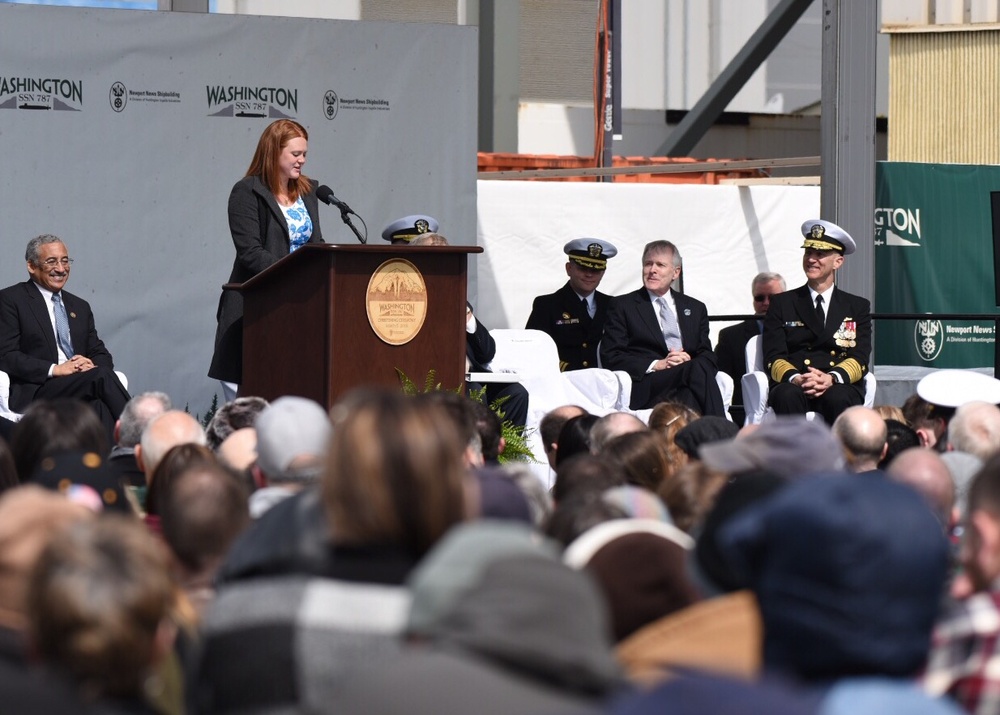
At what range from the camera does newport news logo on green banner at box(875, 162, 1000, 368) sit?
10.6m

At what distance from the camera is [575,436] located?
200 inches

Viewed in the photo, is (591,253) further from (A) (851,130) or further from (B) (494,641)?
(B) (494,641)

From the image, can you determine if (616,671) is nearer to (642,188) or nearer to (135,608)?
(135,608)

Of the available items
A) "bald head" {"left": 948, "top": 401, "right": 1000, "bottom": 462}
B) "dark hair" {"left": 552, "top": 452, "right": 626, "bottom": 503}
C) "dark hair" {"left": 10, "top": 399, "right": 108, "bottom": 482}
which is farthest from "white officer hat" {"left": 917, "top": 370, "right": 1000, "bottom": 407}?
"dark hair" {"left": 10, "top": 399, "right": 108, "bottom": 482}

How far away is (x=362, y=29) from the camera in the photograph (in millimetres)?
9164

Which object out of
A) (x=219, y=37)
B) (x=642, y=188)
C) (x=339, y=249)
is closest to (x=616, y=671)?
(x=339, y=249)

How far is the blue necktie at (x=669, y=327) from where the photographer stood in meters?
7.99

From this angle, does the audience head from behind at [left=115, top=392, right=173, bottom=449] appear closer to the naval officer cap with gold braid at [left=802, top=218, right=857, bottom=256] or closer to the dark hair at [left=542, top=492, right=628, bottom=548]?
the dark hair at [left=542, top=492, right=628, bottom=548]

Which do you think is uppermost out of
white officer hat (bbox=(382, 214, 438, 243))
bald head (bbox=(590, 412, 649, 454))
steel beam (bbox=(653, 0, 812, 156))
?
steel beam (bbox=(653, 0, 812, 156))

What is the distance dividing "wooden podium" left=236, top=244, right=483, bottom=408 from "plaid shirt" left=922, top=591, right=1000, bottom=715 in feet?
11.7

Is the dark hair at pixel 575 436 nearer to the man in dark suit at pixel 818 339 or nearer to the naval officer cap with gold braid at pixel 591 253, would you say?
the man in dark suit at pixel 818 339

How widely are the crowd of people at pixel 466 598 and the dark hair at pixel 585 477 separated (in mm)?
529

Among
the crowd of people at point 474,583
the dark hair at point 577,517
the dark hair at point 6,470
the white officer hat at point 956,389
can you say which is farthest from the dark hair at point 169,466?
the white officer hat at point 956,389

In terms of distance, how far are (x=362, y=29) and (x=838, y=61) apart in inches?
110
